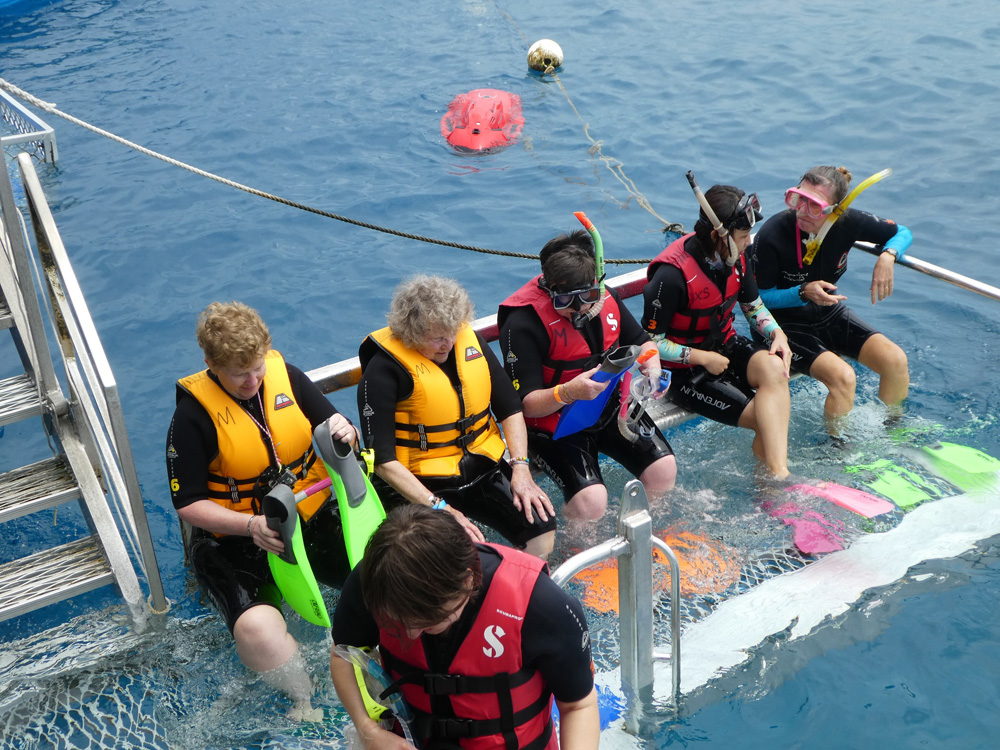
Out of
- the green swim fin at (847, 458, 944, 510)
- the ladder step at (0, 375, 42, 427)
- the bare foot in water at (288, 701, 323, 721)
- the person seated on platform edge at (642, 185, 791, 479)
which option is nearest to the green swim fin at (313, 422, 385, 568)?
the bare foot in water at (288, 701, 323, 721)

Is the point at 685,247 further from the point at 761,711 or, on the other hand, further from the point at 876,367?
the point at 761,711

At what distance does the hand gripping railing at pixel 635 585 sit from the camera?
7.02 feet

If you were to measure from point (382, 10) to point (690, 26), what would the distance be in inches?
162

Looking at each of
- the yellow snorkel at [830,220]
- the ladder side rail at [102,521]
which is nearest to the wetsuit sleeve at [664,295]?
the yellow snorkel at [830,220]

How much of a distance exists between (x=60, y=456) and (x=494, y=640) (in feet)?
7.89

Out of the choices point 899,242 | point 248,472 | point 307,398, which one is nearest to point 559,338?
point 307,398

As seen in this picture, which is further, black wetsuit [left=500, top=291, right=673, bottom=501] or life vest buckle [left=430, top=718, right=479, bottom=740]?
black wetsuit [left=500, top=291, right=673, bottom=501]

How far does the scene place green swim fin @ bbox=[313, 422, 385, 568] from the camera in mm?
2508

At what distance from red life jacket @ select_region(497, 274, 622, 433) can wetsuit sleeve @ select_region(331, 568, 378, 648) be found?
1.64 m

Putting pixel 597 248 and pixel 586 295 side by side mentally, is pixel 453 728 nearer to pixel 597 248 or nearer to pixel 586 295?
pixel 586 295

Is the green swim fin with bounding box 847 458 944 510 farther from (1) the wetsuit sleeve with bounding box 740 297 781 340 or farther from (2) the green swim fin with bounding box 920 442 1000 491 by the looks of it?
(1) the wetsuit sleeve with bounding box 740 297 781 340

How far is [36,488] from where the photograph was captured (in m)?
3.17

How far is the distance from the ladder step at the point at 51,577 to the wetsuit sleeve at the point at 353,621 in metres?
1.63

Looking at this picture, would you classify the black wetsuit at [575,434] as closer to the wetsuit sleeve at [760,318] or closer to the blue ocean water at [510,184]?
the blue ocean water at [510,184]
